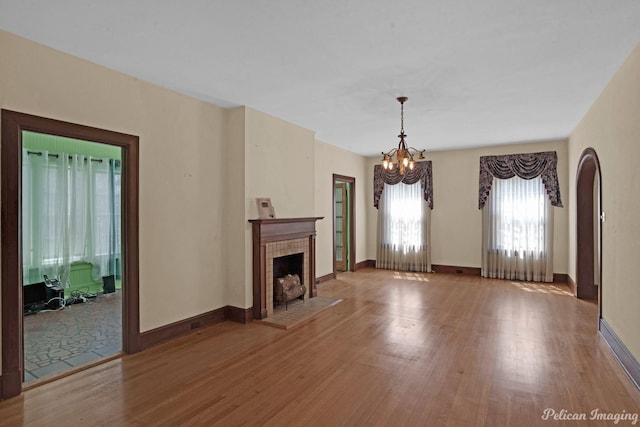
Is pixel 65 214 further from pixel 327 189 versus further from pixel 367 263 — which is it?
pixel 367 263

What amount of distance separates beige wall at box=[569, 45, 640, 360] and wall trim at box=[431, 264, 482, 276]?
3.57m

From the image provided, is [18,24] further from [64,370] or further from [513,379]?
[513,379]

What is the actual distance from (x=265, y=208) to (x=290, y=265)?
125 centimetres

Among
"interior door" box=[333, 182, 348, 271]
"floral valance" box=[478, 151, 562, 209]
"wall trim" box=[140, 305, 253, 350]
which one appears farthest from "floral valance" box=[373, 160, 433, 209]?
"wall trim" box=[140, 305, 253, 350]

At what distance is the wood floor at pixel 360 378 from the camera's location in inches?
97.2

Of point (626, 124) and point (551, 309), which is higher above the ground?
point (626, 124)

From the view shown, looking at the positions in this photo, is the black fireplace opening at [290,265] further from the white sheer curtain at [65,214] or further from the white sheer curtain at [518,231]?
the white sheer curtain at [518,231]

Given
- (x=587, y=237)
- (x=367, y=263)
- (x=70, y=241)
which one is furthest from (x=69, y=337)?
(x=587, y=237)

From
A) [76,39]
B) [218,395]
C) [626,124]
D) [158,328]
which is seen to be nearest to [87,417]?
[218,395]

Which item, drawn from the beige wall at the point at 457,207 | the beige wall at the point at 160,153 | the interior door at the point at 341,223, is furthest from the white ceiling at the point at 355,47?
the interior door at the point at 341,223

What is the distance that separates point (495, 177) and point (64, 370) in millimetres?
7392

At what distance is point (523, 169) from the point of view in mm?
6871

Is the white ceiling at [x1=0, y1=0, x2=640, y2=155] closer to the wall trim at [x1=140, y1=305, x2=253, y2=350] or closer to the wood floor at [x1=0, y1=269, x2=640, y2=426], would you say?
the wall trim at [x1=140, y1=305, x2=253, y2=350]

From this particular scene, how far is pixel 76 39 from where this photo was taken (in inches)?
109
